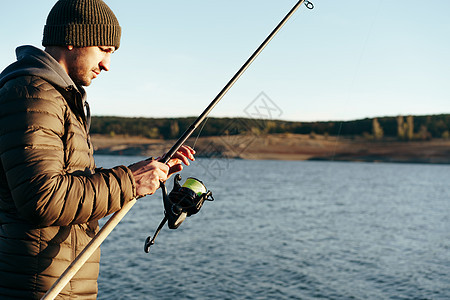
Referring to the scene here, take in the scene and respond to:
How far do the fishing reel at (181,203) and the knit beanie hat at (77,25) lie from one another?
793mm

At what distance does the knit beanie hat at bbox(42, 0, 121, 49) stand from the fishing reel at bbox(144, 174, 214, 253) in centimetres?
79

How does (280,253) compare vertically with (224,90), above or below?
below

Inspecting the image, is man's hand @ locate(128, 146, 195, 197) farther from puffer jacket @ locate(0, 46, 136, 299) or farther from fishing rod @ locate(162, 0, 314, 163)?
fishing rod @ locate(162, 0, 314, 163)

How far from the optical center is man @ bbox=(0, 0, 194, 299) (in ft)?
4.57

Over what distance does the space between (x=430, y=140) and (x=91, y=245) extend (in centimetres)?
5716

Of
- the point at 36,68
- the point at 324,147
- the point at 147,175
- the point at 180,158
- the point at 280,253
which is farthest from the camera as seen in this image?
the point at 324,147

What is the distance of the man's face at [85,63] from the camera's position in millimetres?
1753

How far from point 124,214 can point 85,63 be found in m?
0.66

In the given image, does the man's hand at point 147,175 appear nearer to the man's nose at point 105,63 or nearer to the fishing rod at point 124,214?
the fishing rod at point 124,214

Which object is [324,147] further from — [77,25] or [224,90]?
[77,25]

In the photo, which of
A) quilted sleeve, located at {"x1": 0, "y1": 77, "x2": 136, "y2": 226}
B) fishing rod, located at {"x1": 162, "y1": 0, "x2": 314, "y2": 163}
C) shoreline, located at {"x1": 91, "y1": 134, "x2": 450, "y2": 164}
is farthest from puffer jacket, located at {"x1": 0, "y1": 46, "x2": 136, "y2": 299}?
shoreline, located at {"x1": 91, "y1": 134, "x2": 450, "y2": 164}

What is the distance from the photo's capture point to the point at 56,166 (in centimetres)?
146

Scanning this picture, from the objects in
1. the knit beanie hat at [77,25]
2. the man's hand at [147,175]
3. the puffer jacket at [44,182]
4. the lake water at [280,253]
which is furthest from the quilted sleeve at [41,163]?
the lake water at [280,253]

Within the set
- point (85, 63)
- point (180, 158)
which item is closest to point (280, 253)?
point (180, 158)
